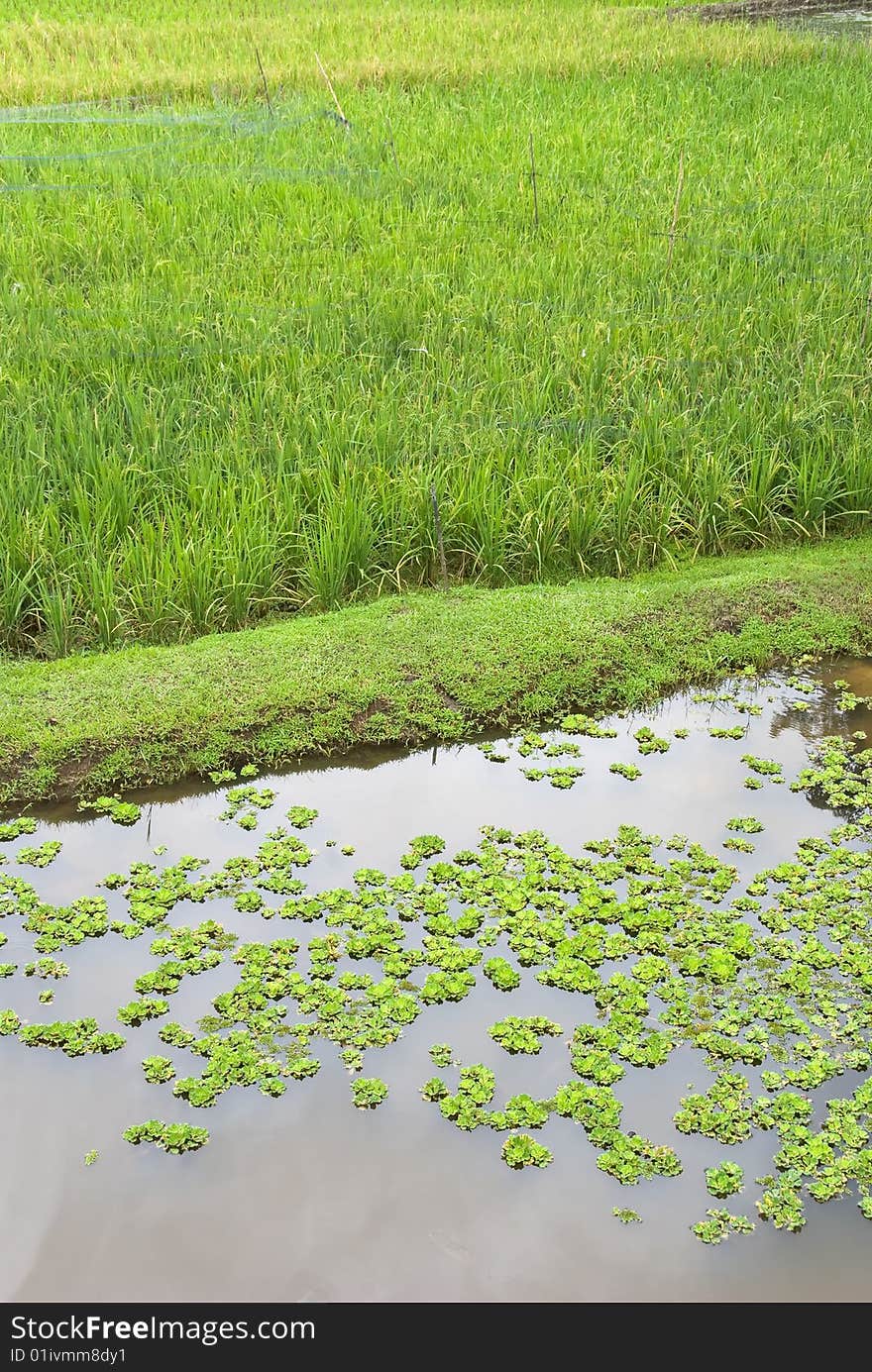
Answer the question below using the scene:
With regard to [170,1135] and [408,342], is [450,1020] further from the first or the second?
[408,342]

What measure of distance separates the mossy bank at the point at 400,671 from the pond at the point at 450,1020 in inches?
6.0

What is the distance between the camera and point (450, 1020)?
2867 millimetres

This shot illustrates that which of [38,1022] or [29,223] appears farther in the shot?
[29,223]

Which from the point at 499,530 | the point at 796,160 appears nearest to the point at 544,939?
the point at 499,530

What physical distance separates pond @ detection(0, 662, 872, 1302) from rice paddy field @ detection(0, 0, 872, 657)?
4.13 feet

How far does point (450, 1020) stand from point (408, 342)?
163 inches

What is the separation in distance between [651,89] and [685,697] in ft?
27.8

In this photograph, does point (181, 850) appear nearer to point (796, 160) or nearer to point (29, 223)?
point (29, 223)

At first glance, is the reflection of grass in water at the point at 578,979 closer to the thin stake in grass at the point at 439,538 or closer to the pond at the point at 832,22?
the thin stake in grass at the point at 439,538

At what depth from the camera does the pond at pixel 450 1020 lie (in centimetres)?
233

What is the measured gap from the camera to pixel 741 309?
6461 mm

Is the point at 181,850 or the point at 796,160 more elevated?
the point at 796,160

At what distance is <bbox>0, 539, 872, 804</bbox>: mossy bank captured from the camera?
392cm

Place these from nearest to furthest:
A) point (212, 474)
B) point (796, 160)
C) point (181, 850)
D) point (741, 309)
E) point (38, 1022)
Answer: point (38, 1022) < point (181, 850) < point (212, 474) < point (741, 309) < point (796, 160)
